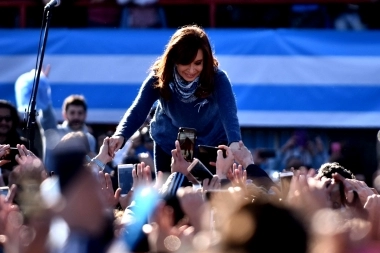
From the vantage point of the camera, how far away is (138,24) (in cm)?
1180

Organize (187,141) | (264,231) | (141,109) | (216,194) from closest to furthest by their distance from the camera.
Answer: (264,231) → (216,194) → (187,141) → (141,109)

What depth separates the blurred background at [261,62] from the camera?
35.8ft

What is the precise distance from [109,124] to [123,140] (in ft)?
17.3

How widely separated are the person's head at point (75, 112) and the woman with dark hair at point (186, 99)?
3646mm

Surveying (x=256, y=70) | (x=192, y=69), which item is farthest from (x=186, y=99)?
(x=256, y=70)

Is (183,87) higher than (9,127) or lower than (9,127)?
higher

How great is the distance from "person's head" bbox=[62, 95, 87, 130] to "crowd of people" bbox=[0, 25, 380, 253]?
342 cm

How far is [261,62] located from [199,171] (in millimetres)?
5739

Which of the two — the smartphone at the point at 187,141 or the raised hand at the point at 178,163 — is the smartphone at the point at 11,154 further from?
the raised hand at the point at 178,163

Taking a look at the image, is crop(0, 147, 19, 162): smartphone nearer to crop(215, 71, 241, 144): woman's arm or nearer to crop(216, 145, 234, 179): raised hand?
crop(215, 71, 241, 144): woman's arm

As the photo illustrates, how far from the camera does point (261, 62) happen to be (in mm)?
11094

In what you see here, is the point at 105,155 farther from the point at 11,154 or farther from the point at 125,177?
the point at 11,154

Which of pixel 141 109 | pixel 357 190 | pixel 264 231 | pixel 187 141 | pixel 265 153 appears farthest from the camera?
pixel 265 153

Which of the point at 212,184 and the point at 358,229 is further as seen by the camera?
the point at 212,184
